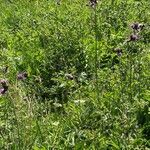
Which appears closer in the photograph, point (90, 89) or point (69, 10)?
point (90, 89)

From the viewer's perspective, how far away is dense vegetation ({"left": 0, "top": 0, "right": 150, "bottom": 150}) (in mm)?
3844

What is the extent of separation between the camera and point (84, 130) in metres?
4.04

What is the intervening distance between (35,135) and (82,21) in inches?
109

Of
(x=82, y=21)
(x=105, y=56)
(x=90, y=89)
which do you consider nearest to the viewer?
(x=90, y=89)

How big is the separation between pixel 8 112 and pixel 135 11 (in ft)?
10.2

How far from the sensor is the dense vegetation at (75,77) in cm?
384

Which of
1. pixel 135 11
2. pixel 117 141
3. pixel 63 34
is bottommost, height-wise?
pixel 117 141

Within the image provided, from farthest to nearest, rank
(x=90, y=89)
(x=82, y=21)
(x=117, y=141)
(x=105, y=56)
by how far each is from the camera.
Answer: (x=82, y=21)
(x=105, y=56)
(x=90, y=89)
(x=117, y=141)

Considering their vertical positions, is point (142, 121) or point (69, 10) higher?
point (69, 10)

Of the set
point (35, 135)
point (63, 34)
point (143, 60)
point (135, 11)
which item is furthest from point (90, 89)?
point (135, 11)

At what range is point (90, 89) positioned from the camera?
4.72m

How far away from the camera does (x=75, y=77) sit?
5262mm

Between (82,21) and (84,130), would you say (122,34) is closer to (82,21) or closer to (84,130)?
(82,21)

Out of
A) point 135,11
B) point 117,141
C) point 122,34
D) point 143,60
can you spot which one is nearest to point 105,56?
point 122,34
